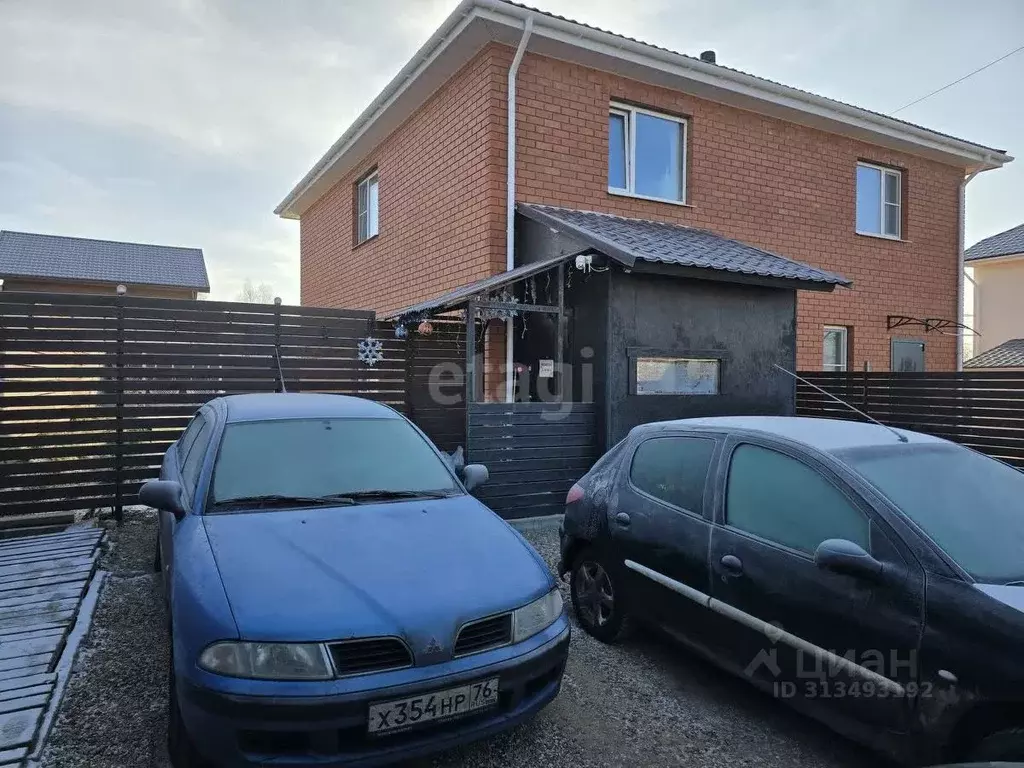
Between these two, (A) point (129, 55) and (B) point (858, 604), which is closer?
(B) point (858, 604)

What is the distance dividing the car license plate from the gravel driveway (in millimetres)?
502

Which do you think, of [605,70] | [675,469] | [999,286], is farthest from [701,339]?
[999,286]

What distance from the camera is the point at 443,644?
238 cm

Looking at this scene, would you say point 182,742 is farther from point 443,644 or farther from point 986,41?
point 986,41

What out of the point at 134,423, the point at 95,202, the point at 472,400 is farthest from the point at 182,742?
the point at 95,202

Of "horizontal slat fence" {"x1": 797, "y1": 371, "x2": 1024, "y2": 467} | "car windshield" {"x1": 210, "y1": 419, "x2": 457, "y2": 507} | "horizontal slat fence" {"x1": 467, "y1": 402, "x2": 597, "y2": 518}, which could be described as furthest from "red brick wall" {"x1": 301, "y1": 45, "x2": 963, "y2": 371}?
"car windshield" {"x1": 210, "y1": 419, "x2": 457, "y2": 507}

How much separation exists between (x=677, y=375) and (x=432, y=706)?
241 inches

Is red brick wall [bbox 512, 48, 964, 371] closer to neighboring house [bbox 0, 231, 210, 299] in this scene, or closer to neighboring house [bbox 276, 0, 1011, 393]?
neighboring house [bbox 276, 0, 1011, 393]

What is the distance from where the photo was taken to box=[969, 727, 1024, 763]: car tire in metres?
2.04

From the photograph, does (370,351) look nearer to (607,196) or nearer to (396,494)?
(607,196)

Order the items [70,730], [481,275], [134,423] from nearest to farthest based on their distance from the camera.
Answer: [70,730], [134,423], [481,275]

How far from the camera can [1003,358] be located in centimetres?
1593

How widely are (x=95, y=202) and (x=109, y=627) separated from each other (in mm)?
22426

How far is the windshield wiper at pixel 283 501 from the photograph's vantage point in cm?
317
